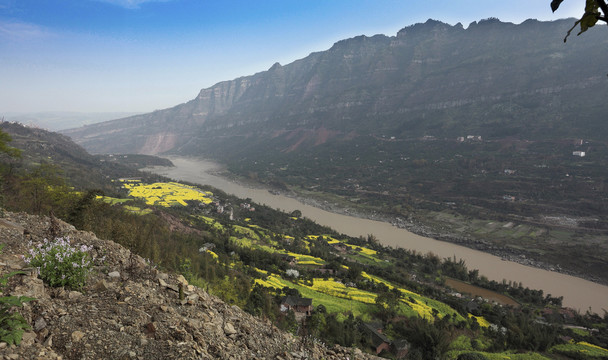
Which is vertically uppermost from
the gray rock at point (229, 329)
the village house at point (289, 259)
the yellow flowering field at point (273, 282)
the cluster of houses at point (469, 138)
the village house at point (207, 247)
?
the cluster of houses at point (469, 138)

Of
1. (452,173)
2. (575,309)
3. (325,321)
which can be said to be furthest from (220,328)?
(452,173)

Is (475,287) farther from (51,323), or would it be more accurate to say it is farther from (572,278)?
(51,323)

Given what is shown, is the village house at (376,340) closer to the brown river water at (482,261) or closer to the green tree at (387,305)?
the green tree at (387,305)

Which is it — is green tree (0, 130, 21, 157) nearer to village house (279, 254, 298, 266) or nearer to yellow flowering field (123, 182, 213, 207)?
village house (279, 254, 298, 266)

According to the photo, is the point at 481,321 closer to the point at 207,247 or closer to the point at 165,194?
the point at 207,247

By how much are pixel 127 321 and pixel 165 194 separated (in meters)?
58.2

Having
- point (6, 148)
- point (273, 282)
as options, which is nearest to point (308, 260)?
point (273, 282)

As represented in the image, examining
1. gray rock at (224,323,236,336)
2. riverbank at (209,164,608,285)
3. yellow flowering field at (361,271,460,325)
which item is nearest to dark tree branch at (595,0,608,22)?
gray rock at (224,323,236,336)

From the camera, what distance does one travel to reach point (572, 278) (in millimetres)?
35625

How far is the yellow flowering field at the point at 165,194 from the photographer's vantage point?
5143 centimetres

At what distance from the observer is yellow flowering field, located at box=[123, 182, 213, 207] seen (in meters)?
51.4

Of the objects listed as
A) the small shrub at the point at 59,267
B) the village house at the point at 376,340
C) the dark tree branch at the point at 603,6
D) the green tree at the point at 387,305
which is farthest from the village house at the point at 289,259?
the dark tree branch at the point at 603,6

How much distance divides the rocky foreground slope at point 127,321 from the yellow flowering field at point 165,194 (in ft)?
154

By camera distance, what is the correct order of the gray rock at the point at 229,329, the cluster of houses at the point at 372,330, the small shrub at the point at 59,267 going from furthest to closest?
the cluster of houses at the point at 372,330 → the gray rock at the point at 229,329 → the small shrub at the point at 59,267
